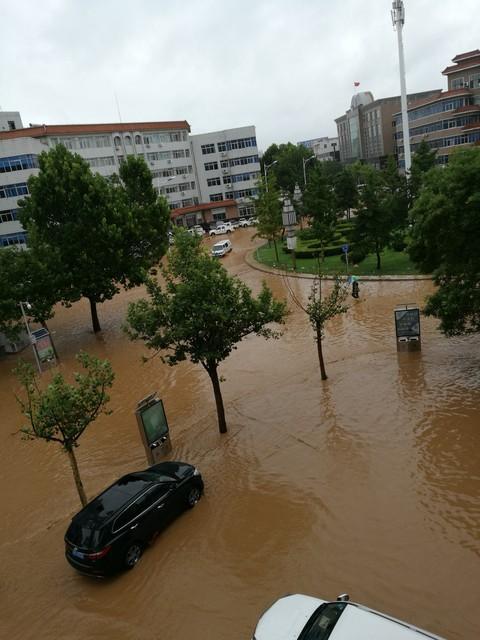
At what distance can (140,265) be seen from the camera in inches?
1001

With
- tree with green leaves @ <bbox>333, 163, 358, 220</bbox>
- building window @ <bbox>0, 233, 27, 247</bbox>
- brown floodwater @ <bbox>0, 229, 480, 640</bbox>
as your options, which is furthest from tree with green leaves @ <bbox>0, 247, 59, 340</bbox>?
tree with green leaves @ <bbox>333, 163, 358, 220</bbox>

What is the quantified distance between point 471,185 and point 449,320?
3863 millimetres

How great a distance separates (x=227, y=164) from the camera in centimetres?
7619

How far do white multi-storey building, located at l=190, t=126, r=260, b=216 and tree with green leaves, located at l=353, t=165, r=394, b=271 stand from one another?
155 ft

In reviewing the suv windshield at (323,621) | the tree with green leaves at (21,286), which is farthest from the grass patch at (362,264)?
the suv windshield at (323,621)

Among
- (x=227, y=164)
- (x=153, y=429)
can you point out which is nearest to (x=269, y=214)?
(x=153, y=429)

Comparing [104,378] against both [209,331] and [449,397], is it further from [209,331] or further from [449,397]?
[449,397]

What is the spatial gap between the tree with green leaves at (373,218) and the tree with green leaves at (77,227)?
13.3m

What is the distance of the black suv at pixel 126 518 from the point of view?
8.63 meters

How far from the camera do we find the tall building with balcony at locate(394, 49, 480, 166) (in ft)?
194

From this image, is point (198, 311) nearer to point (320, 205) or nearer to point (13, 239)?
point (320, 205)

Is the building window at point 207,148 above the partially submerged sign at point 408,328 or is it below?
above

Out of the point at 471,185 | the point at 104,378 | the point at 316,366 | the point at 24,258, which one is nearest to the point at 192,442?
the point at 104,378

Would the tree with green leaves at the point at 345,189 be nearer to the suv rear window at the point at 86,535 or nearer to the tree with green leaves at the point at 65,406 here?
the tree with green leaves at the point at 65,406
